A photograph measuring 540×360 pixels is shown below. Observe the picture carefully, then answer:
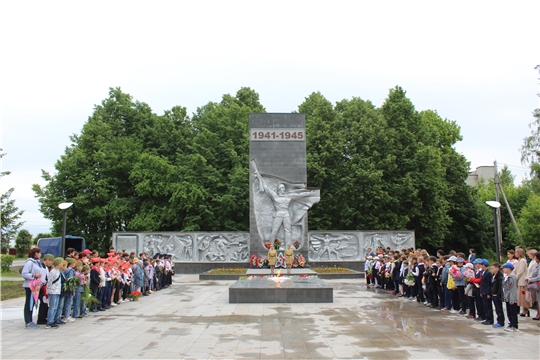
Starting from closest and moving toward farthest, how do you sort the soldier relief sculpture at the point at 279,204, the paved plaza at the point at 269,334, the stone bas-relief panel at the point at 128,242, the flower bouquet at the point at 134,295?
the paved plaza at the point at 269,334
the flower bouquet at the point at 134,295
the soldier relief sculpture at the point at 279,204
the stone bas-relief panel at the point at 128,242

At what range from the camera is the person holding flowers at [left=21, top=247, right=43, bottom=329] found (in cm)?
990

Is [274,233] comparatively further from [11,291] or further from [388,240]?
[11,291]

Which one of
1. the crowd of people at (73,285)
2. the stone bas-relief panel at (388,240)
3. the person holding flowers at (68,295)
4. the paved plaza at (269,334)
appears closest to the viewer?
the paved plaza at (269,334)

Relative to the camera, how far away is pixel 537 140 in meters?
25.5

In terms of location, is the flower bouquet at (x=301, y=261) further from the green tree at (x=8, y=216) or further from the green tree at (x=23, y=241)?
the green tree at (x=23, y=241)

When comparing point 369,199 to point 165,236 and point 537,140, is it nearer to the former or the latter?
point 537,140

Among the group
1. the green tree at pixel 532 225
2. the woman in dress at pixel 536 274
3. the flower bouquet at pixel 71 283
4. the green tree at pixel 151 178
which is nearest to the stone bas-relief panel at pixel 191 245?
the green tree at pixel 151 178

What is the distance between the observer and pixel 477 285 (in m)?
10.9

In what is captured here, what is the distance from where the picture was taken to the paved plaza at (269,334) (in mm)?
7703

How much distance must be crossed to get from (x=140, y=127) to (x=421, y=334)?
3053 cm

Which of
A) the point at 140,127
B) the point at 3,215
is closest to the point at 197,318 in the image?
the point at 3,215

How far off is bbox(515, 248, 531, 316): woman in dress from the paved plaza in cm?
54

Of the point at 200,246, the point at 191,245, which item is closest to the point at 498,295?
the point at 200,246

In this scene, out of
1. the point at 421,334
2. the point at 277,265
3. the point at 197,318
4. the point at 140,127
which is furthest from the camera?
the point at 140,127
